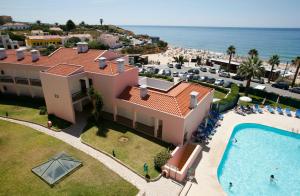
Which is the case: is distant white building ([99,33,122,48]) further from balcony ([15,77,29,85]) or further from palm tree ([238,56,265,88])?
palm tree ([238,56,265,88])

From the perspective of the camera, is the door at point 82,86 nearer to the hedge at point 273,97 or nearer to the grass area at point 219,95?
the grass area at point 219,95

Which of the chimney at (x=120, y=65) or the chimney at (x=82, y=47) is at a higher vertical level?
the chimney at (x=82, y=47)

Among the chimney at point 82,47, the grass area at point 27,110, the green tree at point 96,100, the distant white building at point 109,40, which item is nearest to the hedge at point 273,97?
the green tree at point 96,100

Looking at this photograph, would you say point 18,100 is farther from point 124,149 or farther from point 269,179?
point 269,179

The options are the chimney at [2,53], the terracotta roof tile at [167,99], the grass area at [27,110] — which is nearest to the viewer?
the terracotta roof tile at [167,99]

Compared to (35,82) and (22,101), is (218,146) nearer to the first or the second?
(35,82)

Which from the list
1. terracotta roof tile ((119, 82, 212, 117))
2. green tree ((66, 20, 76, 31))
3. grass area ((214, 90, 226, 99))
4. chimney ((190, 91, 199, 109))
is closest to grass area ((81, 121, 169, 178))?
terracotta roof tile ((119, 82, 212, 117))
